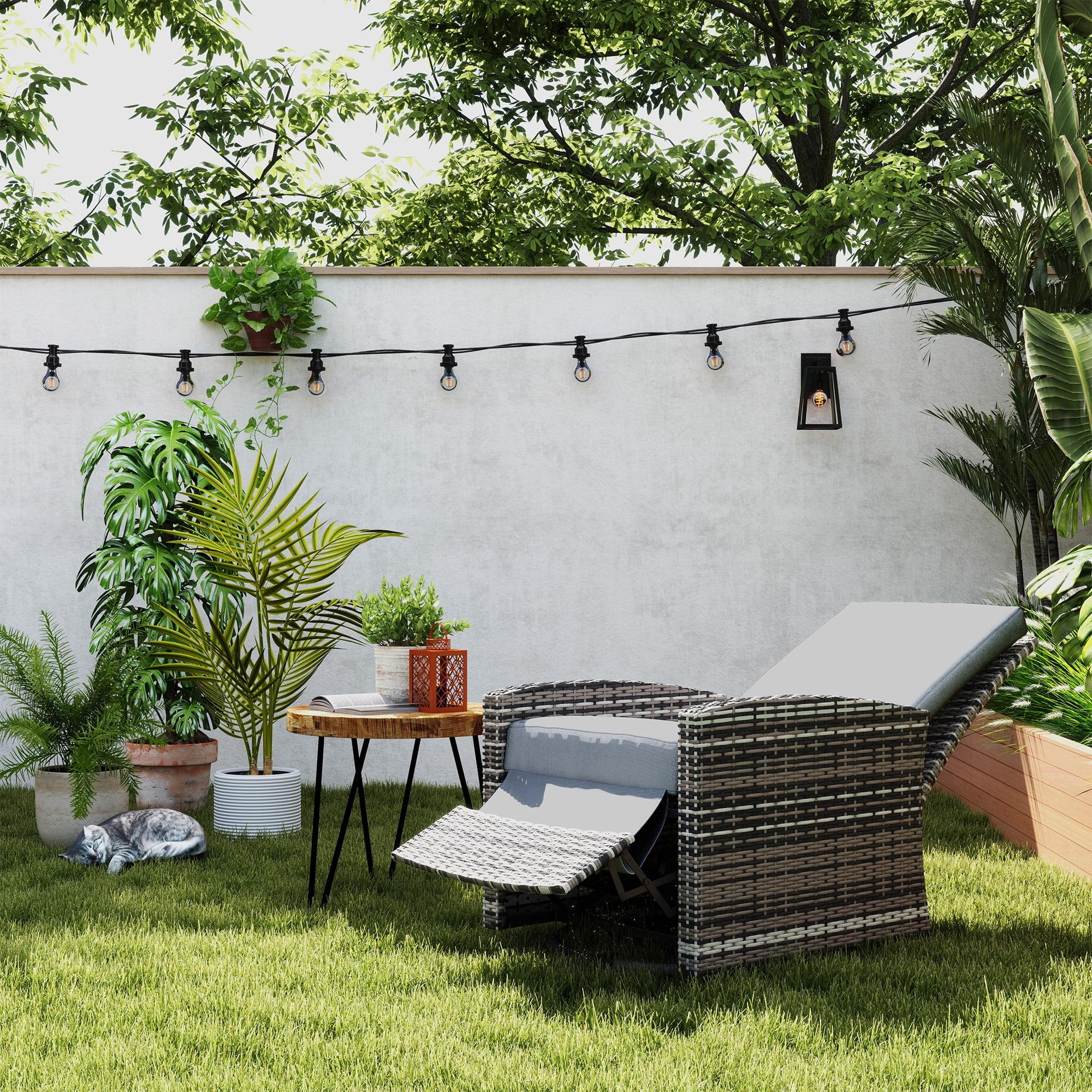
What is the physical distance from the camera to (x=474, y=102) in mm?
9914

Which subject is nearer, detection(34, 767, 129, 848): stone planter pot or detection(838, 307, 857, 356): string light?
detection(34, 767, 129, 848): stone planter pot

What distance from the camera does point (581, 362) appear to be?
5.31m

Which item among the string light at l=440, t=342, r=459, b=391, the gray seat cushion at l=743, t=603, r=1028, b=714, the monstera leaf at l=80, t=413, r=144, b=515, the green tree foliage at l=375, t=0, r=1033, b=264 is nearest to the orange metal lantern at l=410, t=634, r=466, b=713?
the gray seat cushion at l=743, t=603, r=1028, b=714

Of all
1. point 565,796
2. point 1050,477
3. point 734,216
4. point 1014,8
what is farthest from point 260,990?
point 1014,8

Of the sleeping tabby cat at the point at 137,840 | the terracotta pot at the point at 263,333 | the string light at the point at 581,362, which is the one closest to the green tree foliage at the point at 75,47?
the terracotta pot at the point at 263,333

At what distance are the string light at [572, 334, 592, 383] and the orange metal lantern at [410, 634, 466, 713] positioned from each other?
228cm

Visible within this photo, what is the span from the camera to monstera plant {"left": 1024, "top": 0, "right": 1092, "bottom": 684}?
373 centimetres

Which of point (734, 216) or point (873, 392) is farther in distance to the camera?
point (734, 216)

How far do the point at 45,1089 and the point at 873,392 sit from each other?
443cm

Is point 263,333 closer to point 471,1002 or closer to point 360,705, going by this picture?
point 360,705

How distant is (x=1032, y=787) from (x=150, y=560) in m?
3.34

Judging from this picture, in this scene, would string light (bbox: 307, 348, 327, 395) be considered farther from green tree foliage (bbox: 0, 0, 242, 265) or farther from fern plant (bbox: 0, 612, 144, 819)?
green tree foliage (bbox: 0, 0, 242, 265)

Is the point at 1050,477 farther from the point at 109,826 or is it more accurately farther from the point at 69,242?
the point at 69,242

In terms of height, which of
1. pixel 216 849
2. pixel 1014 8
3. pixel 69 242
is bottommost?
pixel 216 849
